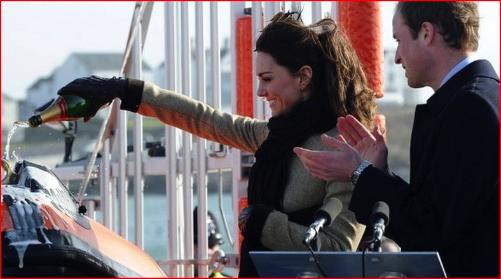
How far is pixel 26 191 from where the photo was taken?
2.87m

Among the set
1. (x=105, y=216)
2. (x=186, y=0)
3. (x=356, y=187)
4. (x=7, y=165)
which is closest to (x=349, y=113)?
(x=356, y=187)

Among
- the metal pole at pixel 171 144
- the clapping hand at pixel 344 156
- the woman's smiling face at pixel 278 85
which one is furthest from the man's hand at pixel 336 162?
the metal pole at pixel 171 144

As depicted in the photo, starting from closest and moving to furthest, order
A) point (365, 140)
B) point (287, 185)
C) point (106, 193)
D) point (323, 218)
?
point (323, 218), point (365, 140), point (287, 185), point (106, 193)

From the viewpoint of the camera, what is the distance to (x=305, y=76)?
343cm

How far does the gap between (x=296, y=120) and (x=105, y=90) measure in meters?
0.65

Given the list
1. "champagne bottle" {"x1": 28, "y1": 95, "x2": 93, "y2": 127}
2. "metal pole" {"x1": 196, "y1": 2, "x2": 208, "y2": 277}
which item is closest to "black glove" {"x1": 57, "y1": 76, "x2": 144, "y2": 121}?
"champagne bottle" {"x1": 28, "y1": 95, "x2": 93, "y2": 127}

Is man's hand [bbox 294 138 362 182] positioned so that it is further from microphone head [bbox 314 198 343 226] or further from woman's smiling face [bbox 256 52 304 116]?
woman's smiling face [bbox 256 52 304 116]

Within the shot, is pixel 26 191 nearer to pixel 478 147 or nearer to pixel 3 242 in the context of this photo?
pixel 3 242

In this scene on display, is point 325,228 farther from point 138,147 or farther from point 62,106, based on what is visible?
point 138,147

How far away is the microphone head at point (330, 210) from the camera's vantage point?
2.74 metres

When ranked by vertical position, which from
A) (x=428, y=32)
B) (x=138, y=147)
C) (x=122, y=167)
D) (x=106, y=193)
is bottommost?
(x=106, y=193)

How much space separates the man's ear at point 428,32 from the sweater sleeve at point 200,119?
2.93 ft

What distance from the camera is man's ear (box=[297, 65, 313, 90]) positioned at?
3.43 meters

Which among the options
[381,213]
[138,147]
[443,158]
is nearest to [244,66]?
[138,147]
